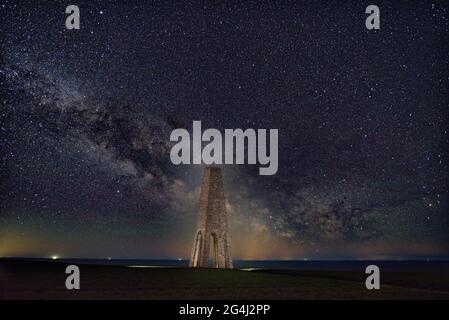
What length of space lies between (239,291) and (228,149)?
6.60 m

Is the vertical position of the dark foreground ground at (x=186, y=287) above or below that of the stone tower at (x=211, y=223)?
below

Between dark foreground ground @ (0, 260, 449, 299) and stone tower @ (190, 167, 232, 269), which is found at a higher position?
stone tower @ (190, 167, 232, 269)

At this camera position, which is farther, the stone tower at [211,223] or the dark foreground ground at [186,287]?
the stone tower at [211,223]

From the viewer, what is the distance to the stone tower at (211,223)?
30.2 metres

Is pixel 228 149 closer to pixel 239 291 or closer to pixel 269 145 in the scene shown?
pixel 269 145

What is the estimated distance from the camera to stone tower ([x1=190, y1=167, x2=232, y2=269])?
30.2 m

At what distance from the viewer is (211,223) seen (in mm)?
30344

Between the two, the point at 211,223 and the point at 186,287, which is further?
the point at 211,223

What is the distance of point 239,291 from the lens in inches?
771

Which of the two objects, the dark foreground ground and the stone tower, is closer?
the dark foreground ground

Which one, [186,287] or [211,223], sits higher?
[211,223]
